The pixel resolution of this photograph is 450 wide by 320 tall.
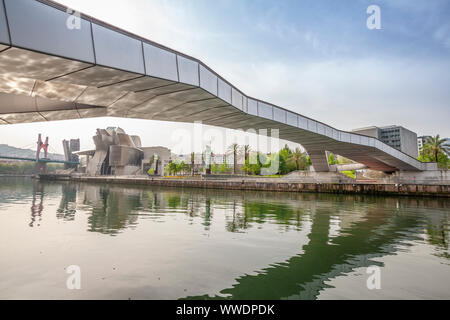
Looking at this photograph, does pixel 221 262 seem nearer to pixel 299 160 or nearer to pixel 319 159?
pixel 319 159

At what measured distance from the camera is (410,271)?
673cm

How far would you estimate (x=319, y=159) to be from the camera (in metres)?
49.0

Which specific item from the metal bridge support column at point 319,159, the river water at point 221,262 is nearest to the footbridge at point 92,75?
the river water at point 221,262

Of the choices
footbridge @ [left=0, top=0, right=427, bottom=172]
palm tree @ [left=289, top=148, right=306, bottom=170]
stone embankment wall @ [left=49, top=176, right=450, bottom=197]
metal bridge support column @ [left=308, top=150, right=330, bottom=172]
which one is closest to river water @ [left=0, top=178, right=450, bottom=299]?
footbridge @ [left=0, top=0, right=427, bottom=172]

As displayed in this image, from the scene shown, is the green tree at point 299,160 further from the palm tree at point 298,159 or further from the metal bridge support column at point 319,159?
the metal bridge support column at point 319,159

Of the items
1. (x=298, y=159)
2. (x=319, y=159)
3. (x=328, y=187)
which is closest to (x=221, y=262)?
(x=328, y=187)

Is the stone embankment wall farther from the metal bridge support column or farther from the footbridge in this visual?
the footbridge

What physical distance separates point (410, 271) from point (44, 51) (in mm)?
10578

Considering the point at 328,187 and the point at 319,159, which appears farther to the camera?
the point at 319,159

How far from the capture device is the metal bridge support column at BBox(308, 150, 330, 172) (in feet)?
156

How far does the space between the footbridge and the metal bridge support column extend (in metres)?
35.4

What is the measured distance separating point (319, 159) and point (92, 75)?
155ft
